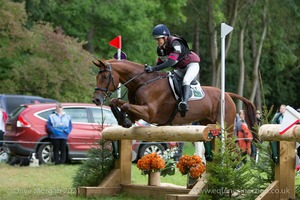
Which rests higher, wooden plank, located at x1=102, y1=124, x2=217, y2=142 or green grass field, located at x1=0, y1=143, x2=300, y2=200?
wooden plank, located at x1=102, y1=124, x2=217, y2=142

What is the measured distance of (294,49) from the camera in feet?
159

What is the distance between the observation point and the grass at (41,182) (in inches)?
497

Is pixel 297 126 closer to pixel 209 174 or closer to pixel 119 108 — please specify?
pixel 209 174

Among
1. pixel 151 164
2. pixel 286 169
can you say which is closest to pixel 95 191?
pixel 151 164

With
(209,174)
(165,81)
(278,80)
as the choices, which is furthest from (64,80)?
(278,80)

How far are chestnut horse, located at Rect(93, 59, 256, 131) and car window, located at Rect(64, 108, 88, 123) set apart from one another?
29.7ft

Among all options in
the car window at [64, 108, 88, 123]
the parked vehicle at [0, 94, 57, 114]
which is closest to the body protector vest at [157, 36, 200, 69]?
the car window at [64, 108, 88, 123]

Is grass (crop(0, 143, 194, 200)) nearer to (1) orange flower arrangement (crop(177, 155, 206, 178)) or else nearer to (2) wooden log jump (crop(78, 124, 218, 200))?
(2) wooden log jump (crop(78, 124, 218, 200))

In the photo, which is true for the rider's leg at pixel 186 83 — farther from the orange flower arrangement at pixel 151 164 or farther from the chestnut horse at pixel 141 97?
the orange flower arrangement at pixel 151 164

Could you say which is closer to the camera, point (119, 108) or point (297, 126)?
point (297, 126)

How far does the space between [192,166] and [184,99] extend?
139 centimetres

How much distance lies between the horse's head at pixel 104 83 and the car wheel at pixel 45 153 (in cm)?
927

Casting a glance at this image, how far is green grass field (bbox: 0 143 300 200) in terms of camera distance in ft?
41.3

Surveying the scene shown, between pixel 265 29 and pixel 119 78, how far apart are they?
1194 inches
